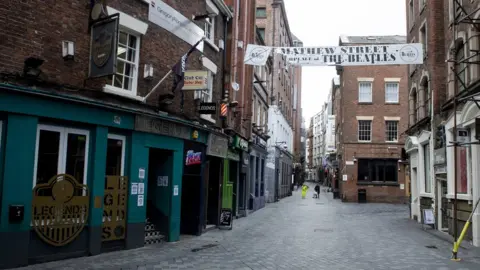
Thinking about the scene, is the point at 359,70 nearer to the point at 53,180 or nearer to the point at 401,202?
the point at 401,202

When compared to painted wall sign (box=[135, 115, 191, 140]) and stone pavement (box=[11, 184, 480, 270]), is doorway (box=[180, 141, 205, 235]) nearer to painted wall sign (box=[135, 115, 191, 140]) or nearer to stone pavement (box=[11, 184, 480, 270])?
stone pavement (box=[11, 184, 480, 270])

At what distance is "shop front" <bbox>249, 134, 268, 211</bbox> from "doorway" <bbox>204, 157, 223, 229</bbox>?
6.81 metres

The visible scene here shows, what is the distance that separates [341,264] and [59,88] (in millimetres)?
7100

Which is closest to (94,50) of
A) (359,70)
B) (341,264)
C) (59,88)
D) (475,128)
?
(59,88)

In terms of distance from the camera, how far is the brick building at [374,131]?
37.4 metres

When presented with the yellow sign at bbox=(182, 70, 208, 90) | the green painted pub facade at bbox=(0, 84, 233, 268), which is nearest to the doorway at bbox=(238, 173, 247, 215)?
the green painted pub facade at bbox=(0, 84, 233, 268)

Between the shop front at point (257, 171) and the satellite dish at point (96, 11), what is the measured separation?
14.6 metres

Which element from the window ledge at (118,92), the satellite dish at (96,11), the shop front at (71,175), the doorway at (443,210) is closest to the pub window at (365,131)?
the doorway at (443,210)

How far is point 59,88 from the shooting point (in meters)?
9.08

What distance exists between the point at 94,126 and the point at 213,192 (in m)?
7.64

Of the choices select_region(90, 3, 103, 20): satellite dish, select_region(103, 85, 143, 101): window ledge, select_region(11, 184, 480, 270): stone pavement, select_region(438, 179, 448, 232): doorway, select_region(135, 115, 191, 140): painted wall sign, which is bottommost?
select_region(11, 184, 480, 270): stone pavement

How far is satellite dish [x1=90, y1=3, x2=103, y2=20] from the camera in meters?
9.80

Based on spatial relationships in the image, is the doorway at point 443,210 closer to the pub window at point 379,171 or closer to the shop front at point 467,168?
the shop front at point 467,168

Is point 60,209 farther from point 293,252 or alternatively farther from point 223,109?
point 223,109
